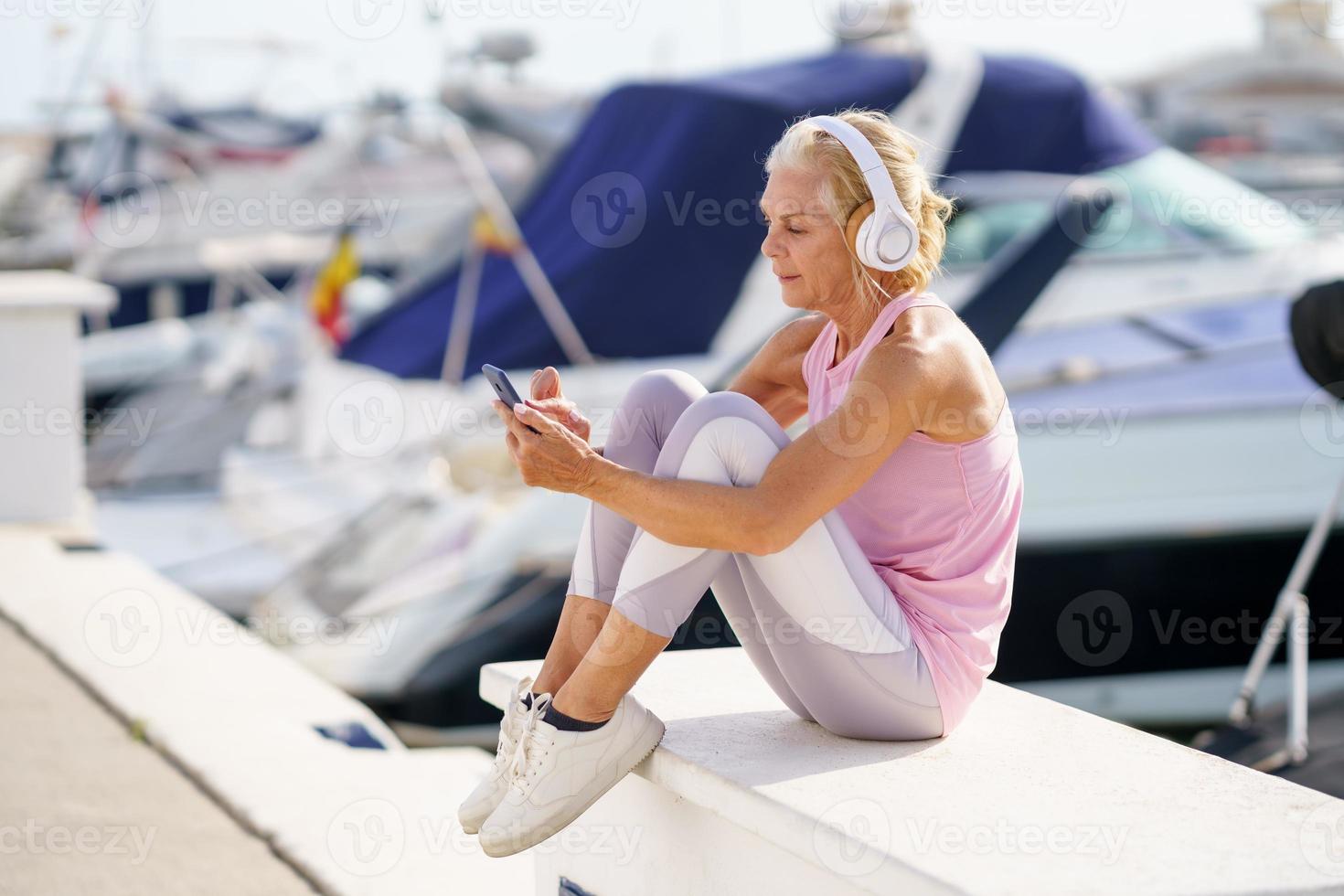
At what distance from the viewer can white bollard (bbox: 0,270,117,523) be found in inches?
222

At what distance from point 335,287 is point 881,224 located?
29.3 ft

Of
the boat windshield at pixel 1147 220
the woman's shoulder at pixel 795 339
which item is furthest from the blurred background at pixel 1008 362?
the woman's shoulder at pixel 795 339

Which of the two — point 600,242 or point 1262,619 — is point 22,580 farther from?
point 1262,619

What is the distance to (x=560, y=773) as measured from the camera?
76.9 inches

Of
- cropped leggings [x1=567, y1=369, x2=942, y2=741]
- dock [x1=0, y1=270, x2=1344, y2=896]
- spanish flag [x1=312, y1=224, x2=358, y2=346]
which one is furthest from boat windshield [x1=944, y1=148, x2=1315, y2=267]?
spanish flag [x1=312, y1=224, x2=358, y2=346]

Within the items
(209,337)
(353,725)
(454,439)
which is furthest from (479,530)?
(209,337)

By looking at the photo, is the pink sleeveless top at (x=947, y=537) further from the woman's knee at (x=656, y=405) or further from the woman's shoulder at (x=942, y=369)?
the woman's knee at (x=656, y=405)

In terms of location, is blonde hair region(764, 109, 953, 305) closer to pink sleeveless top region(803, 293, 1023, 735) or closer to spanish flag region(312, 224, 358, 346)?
pink sleeveless top region(803, 293, 1023, 735)

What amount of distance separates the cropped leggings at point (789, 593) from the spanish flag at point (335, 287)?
26.7ft

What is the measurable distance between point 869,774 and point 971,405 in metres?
0.53

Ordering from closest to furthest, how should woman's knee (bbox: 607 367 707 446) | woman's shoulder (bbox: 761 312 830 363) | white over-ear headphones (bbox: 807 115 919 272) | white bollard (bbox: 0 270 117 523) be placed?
white over-ear headphones (bbox: 807 115 919 272)
woman's knee (bbox: 607 367 707 446)
woman's shoulder (bbox: 761 312 830 363)
white bollard (bbox: 0 270 117 523)

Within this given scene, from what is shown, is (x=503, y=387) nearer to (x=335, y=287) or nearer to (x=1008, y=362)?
(x=1008, y=362)

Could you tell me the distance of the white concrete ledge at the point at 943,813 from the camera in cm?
154

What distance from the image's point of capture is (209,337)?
13891mm
